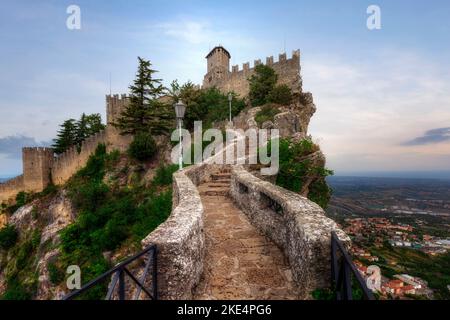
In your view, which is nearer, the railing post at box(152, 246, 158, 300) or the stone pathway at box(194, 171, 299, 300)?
the railing post at box(152, 246, 158, 300)

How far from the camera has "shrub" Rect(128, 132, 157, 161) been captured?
22.3 meters

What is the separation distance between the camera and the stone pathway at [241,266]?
3.64 metres

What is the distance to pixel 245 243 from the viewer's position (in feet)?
17.2

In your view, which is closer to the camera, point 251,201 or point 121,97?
point 251,201

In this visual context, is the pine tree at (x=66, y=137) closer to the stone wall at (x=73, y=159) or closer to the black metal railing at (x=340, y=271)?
the stone wall at (x=73, y=159)

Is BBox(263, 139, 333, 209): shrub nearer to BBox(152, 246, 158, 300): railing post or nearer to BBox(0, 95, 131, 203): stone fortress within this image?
BBox(152, 246, 158, 300): railing post

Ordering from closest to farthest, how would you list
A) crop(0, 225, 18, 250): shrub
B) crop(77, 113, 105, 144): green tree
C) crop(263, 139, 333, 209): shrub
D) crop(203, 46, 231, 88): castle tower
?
crop(263, 139, 333, 209): shrub < crop(0, 225, 18, 250): shrub < crop(77, 113, 105, 144): green tree < crop(203, 46, 231, 88): castle tower

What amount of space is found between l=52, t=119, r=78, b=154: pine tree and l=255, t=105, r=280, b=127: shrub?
26648mm

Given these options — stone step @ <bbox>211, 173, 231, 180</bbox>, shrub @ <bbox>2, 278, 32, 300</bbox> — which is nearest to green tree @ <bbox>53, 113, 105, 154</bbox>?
shrub @ <bbox>2, 278, 32, 300</bbox>

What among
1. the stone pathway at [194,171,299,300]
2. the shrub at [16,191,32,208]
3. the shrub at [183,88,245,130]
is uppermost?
the shrub at [183,88,245,130]

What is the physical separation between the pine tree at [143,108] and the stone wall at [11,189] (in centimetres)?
1416

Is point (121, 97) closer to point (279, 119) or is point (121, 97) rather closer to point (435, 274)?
point (279, 119)
